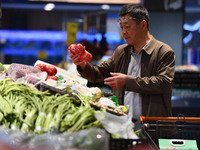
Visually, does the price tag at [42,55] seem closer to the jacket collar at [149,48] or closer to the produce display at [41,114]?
the jacket collar at [149,48]

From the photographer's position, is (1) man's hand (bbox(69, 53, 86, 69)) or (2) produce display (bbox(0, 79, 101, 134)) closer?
(2) produce display (bbox(0, 79, 101, 134))

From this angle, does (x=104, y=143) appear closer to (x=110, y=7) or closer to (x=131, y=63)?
(x=131, y=63)

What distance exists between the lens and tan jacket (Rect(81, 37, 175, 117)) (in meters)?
3.07

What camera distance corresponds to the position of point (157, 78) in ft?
10.2

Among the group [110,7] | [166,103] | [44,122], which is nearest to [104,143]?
[44,122]

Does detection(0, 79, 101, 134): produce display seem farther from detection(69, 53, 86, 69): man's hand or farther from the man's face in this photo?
the man's face

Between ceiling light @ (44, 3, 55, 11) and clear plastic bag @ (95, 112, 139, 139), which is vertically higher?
ceiling light @ (44, 3, 55, 11)

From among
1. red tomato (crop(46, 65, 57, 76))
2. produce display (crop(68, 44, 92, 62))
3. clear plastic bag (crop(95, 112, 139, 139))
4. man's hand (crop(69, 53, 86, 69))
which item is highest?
produce display (crop(68, 44, 92, 62))

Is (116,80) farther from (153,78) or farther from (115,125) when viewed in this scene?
(115,125)

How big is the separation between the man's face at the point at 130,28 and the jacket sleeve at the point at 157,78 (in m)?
0.28

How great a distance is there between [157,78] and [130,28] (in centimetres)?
55

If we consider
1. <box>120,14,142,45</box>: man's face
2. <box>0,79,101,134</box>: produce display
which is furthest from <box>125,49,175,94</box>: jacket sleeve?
<box>0,79,101,134</box>: produce display

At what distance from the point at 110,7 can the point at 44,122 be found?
6576mm

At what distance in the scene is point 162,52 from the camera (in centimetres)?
321
